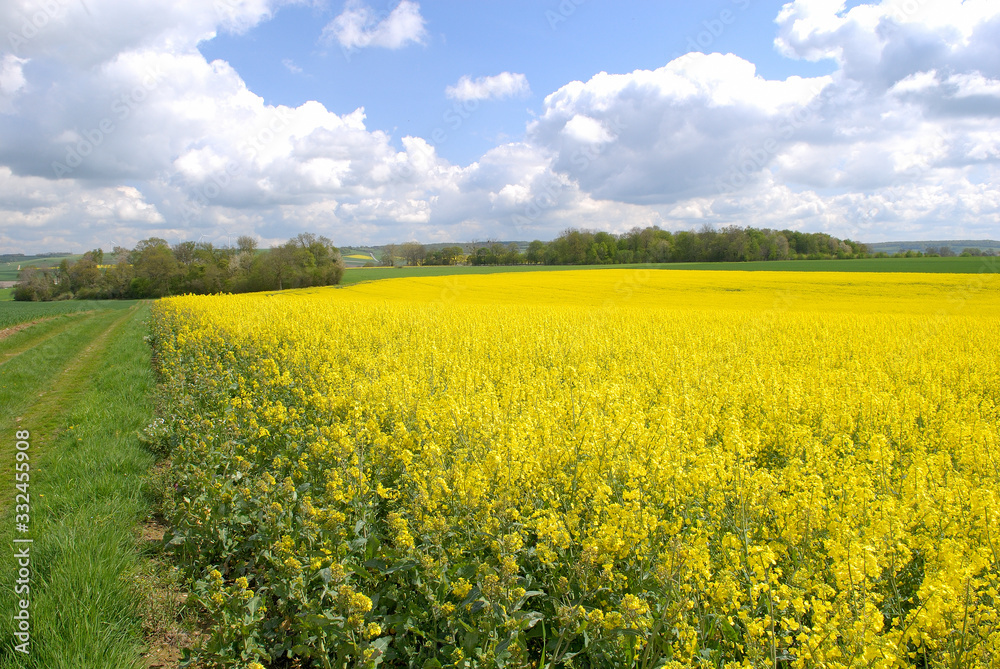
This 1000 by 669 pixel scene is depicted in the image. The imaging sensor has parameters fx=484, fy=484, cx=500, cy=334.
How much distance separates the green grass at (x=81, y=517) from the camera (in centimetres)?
279

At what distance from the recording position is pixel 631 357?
30.6 ft

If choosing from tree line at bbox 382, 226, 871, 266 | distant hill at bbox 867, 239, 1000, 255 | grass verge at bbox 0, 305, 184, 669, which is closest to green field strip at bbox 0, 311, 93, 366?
grass verge at bbox 0, 305, 184, 669

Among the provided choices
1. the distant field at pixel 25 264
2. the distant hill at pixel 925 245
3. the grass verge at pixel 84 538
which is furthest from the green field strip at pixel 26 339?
the distant hill at pixel 925 245

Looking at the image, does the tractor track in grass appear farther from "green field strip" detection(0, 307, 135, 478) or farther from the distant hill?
the distant hill

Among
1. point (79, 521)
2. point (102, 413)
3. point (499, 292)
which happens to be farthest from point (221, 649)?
point (499, 292)

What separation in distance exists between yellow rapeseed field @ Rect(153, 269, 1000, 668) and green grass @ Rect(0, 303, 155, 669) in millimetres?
421

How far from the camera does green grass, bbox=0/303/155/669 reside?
279cm

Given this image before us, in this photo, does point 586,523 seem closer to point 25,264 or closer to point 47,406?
point 47,406

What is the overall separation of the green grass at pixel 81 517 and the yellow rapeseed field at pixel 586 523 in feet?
1.38

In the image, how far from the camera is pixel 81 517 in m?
4.05

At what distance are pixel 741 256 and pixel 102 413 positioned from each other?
6721 centimetres

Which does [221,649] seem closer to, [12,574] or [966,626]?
[12,574]

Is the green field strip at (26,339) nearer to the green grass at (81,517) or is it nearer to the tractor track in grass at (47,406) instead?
the tractor track in grass at (47,406)

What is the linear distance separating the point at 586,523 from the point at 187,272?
61.2 meters
